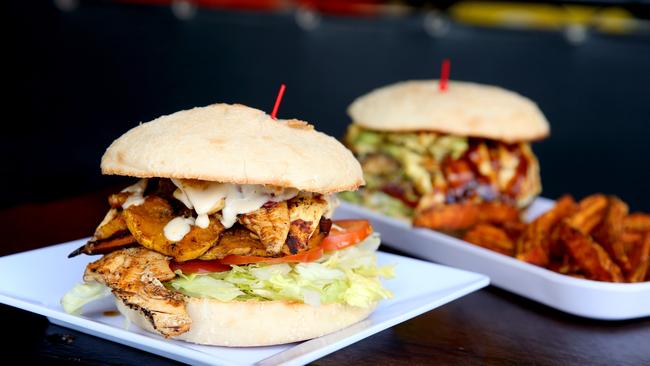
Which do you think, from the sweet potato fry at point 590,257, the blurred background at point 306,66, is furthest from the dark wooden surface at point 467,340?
the blurred background at point 306,66

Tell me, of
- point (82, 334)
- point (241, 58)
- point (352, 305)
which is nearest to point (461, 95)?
point (352, 305)

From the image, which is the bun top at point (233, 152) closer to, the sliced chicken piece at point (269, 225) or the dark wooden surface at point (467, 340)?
the sliced chicken piece at point (269, 225)

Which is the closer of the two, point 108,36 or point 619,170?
point 619,170

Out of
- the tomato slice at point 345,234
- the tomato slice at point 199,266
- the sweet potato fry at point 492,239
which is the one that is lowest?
the sweet potato fry at point 492,239

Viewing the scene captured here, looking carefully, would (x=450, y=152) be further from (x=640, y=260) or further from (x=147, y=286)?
(x=147, y=286)

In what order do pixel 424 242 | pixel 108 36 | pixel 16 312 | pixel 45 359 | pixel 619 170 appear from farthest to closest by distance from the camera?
1. pixel 108 36
2. pixel 619 170
3. pixel 424 242
4. pixel 16 312
5. pixel 45 359

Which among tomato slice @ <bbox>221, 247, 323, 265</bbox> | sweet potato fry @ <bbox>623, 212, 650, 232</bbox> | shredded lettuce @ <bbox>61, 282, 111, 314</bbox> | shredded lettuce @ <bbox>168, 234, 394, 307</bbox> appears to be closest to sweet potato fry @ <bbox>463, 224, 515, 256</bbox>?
sweet potato fry @ <bbox>623, 212, 650, 232</bbox>

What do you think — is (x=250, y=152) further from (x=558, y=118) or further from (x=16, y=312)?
(x=558, y=118)

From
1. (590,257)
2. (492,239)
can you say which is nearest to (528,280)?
(590,257)
